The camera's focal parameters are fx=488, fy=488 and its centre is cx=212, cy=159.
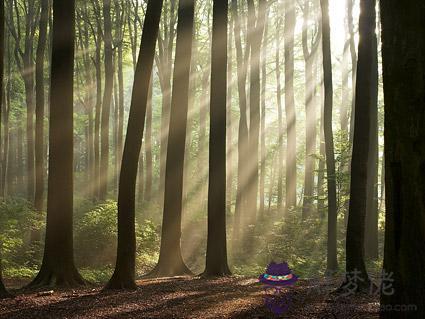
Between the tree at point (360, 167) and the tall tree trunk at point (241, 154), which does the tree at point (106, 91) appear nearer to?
the tall tree trunk at point (241, 154)

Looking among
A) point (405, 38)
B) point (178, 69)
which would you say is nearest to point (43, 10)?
point (178, 69)

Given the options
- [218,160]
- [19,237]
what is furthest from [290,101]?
[19,237]

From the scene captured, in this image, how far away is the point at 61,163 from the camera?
1182 cm

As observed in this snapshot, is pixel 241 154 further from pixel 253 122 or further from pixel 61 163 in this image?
pixel 61 163

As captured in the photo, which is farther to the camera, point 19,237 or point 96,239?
point 96,239

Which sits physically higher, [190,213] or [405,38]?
[405,38]

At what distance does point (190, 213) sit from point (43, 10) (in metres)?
14.6

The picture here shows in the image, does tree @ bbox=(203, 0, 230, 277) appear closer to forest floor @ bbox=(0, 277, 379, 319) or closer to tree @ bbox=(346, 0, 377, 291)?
forest floor @ bbox=(0, 277, 379, 319)

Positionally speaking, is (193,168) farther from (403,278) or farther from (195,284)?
(403,278)

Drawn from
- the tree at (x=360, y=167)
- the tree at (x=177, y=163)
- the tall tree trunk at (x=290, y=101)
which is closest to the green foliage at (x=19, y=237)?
the tree at (x=177, y=163)

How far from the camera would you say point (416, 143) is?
16.6 ft

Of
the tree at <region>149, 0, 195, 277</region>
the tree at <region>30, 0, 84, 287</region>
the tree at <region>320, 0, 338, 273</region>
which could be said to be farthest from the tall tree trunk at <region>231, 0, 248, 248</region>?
the tree at <region>30, 0, 84, 287</region>

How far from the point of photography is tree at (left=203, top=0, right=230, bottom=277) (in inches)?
537

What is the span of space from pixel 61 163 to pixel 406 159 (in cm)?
881
